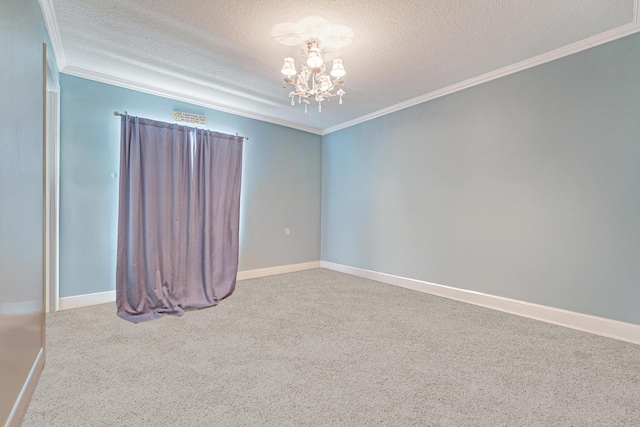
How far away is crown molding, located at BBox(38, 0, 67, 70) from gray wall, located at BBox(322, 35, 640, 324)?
3597 millimetres

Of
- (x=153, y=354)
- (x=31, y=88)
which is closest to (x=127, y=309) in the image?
(x=153, y=354)

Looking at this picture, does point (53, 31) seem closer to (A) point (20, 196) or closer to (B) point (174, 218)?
(A) point (20, 196)

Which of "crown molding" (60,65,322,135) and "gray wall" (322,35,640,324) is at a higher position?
"crown molding" (60,65,322,135)

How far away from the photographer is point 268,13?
2.12 metres

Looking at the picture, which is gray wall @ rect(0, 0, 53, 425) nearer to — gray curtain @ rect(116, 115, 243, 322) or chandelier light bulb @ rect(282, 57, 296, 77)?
gray curtain @ rect(116, 115, 243, 322)

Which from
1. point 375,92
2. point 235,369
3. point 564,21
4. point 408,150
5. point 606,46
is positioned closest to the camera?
point 235,369

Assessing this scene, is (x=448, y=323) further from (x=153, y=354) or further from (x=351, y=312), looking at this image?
(x=153, y=354)

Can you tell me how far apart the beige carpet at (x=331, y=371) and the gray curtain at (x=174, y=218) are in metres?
0.39

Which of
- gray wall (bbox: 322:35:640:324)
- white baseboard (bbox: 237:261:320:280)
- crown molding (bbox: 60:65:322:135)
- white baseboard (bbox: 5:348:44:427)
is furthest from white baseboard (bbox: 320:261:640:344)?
white baseboard (bbox: 5:348:44:427)

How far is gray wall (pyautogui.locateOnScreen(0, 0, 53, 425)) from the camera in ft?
4.22

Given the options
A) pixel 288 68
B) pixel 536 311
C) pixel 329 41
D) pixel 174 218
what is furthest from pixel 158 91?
pixel 536 311

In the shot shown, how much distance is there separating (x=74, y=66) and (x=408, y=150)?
3.89 m

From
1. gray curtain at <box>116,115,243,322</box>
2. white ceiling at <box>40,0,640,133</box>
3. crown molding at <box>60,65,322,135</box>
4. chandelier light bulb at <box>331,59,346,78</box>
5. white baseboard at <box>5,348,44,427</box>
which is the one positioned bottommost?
white baseboard at <box>5,348,44,427</box>

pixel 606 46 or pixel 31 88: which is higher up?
pixel 606 46
